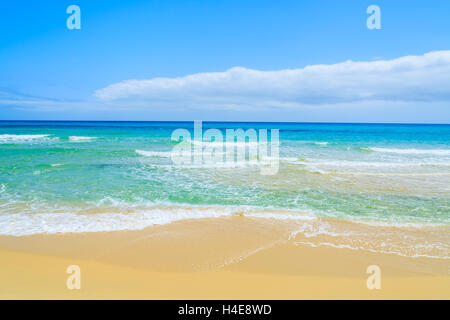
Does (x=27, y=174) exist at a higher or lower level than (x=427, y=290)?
higher

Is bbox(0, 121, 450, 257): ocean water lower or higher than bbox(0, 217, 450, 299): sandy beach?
higher

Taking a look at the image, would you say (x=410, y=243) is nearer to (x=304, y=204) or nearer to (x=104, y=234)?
(x=304, y=204)

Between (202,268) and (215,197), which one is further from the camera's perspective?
A: (215,197)

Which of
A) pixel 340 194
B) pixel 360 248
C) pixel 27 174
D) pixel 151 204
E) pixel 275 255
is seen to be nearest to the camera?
pixel 275 255

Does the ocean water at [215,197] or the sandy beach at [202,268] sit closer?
the sandy beach at [202,268]

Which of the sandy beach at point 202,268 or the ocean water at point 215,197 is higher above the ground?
the ocean water at point 215,197

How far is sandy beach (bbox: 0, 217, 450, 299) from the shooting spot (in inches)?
135

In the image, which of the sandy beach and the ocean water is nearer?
the sandy beach

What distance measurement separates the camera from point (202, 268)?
3.99 meters

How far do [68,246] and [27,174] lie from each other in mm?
7670

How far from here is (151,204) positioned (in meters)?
7.04

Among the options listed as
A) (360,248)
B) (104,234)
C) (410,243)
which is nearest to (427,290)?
(360,248)

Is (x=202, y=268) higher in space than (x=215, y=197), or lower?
lower

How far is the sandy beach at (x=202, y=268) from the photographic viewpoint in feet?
11.3
